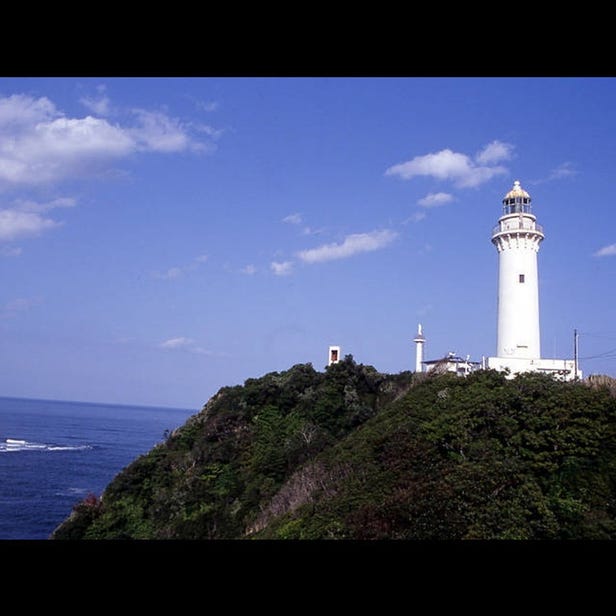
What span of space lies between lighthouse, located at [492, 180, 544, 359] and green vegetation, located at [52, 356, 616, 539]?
286cm

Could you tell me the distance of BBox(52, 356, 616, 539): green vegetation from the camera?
23.3 feet

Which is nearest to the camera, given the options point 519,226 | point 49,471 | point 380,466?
point 380,466

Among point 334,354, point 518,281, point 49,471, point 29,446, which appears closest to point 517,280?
point 518,281

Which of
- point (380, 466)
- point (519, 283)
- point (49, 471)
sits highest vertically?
point (519, 283)

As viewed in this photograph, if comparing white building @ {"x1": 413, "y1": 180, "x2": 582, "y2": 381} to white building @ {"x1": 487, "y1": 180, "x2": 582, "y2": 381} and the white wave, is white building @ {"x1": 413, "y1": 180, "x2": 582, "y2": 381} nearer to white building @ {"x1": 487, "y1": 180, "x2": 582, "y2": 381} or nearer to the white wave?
white building @ {"x1": 487, "y1": 180, "x2": 582, "y2": 381}

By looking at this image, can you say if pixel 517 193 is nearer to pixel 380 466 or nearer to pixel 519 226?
pixel 519 226

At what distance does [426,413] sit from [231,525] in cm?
470

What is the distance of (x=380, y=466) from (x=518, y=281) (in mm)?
7808

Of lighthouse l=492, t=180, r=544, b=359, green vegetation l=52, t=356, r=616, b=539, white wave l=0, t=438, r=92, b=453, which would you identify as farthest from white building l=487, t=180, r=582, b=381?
white wave l=0, t=438, r=92, b=453

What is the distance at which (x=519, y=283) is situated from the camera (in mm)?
14586
